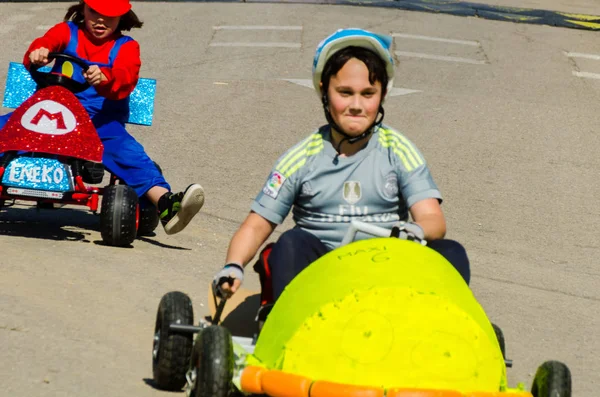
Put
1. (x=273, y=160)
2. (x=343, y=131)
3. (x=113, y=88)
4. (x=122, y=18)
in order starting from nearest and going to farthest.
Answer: (x=343, y=131), (x=113, y=88), (x=122, y=18), (x=273, y=160)

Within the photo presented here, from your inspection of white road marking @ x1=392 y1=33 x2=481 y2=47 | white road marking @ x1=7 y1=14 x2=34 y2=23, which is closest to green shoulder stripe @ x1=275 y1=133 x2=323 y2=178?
white road marking @ x1=392 y1=33 x2=481 y2=47

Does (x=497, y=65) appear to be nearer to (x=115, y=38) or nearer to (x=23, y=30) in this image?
(x=23, y=30)

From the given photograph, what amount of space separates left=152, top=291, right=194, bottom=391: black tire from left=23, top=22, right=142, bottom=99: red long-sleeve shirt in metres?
3.13

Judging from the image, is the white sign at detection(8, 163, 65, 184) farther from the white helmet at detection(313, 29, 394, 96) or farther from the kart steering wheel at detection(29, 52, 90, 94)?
→ the white helmet at detection(313, 29, 394, 96)

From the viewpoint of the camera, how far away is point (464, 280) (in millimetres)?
4758

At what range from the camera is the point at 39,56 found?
764 cm

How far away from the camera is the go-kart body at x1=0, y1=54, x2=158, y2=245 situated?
7441 mm

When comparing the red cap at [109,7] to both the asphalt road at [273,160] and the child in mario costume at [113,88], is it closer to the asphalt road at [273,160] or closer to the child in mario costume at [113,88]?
the child in mario costume at [113,88]

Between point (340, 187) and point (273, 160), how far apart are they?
6133 mm

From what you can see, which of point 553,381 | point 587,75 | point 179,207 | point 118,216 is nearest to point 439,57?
point 587,75

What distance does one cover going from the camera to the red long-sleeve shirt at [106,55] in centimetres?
782

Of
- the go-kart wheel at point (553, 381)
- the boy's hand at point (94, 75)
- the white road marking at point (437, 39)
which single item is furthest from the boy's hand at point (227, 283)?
the white road marking at point (437, 39)

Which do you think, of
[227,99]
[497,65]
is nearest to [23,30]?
[227,99]

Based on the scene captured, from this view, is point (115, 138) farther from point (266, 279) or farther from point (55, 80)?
point (266, 279)
